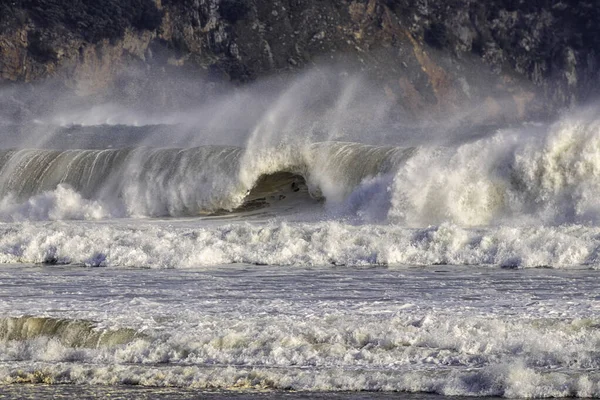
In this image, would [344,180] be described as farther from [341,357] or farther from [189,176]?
[341,357]

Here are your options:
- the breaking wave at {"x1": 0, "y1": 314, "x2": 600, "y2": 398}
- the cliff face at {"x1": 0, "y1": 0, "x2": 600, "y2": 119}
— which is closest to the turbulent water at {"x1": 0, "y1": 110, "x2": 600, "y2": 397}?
the breaking wave at {"x1": 0, "y1": 314, "x2": 600, "y2": 398}

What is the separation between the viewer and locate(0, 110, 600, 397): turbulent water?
9984mm

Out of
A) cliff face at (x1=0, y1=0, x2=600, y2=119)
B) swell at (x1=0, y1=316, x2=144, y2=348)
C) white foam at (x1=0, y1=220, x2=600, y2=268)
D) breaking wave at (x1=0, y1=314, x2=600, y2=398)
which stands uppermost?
cliff face at (x1=0, y1=0, x2=600, y2=119)

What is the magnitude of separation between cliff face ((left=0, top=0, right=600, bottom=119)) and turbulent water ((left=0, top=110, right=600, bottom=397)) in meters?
42.2

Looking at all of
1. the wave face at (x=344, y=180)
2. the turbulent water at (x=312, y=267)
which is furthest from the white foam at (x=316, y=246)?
the wave face at (x=344, y=180)

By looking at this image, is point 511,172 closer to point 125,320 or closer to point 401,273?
point 401,273

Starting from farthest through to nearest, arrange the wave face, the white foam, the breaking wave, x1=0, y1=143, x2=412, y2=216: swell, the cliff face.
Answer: the cliff face < x1=0, y1=143, x2=412, y2=216: swell < the wave face < the white foam < the breaking wave

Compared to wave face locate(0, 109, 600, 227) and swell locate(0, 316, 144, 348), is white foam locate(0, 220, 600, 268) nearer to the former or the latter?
wave face locate(0, 109, 600, 227)

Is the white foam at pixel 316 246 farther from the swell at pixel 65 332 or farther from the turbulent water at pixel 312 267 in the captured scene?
the swell at pixel 65 332

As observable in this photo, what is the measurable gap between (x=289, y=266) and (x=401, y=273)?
1.81 m

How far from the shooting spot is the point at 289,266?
16.4 metres

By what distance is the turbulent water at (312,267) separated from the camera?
393 inches

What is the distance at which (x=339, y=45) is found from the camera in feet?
248

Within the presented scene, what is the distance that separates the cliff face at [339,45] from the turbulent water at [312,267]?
42.2 meters
